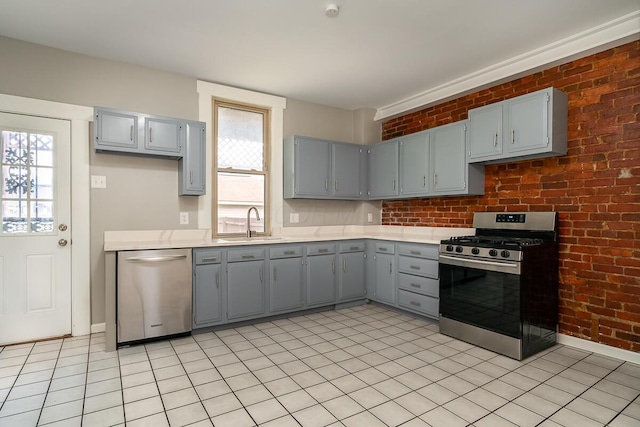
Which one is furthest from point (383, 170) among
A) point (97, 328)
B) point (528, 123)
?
point (97, 328)

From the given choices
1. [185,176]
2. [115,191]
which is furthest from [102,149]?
[185,176]

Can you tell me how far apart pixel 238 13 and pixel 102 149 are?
5.79 feet

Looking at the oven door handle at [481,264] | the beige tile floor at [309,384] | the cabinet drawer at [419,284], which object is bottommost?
the beige tile floor at [309,384]

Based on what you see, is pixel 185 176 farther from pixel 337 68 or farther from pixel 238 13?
pixel 337 68

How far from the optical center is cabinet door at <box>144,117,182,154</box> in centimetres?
348

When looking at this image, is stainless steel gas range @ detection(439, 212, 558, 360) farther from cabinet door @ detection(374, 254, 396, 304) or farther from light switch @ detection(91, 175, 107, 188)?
light switch @ detection(91, 175, 107, 188)

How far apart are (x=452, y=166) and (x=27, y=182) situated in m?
4.18

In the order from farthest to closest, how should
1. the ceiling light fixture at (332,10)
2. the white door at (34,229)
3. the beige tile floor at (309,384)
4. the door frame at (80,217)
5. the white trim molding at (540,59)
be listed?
the door frame at (80,217) < the white door at (34,229) < the white trim molding at (540,59) < the ceiling light fixture at (332,10) < the beige tile floor at (309,384)

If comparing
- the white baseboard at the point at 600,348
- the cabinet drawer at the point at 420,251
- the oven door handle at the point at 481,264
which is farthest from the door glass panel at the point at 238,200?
the white baseboard at the point at 600,348

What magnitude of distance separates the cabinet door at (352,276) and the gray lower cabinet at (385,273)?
181 mm

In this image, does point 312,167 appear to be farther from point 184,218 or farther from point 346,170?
point 184,218

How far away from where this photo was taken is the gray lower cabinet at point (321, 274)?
4145mm

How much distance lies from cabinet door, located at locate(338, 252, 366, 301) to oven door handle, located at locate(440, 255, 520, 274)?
1.26 metres

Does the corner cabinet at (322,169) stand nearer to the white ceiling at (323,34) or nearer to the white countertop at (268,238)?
the white countertop at (268,238)
